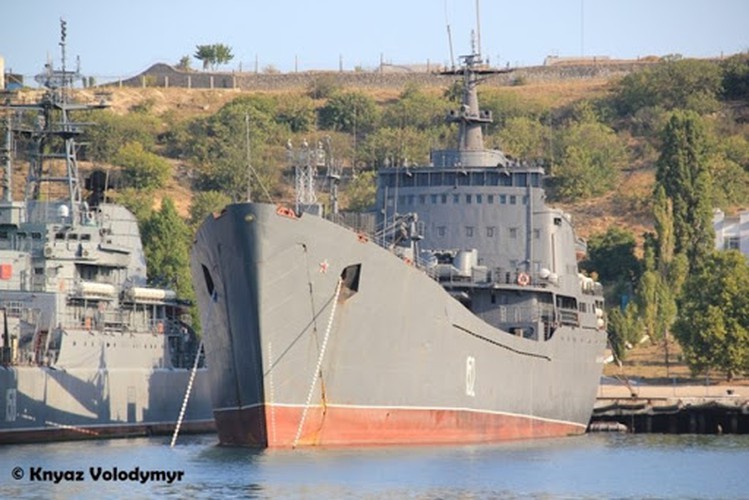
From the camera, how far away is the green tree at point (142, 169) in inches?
5059

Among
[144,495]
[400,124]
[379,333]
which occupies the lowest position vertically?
[144,495]

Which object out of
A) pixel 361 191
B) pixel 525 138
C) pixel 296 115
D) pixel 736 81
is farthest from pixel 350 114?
pixel 361 191

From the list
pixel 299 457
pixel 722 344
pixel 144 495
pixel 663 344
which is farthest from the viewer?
pixel 663 344

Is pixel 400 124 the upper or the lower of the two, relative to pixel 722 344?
upper

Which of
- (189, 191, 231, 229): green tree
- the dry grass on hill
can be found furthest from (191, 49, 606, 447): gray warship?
(189, 191, 231, 229): green tree

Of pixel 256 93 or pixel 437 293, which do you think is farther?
A: pixel 256 93

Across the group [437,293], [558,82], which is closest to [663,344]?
[437,293]

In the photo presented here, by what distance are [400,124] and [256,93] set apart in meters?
18.5

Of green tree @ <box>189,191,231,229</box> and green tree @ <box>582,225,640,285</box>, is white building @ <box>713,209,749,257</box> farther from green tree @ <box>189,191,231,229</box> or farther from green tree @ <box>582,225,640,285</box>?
green tree @ <box>189,191,231,229</box>

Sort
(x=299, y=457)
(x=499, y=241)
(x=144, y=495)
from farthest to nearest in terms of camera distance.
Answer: (x=499, y=241) → (x=299, y=457) → (x=144, y=495)

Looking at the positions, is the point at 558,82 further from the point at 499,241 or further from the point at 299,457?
the point at 299,457

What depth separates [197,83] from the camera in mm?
162125

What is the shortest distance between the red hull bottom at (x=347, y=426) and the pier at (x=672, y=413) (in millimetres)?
15407

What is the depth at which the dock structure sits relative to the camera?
71.3 meters
